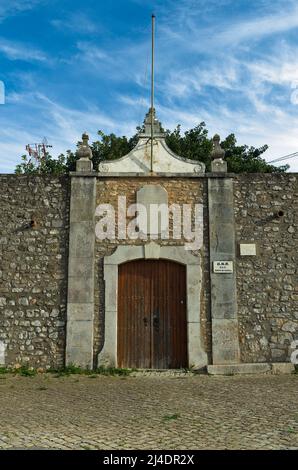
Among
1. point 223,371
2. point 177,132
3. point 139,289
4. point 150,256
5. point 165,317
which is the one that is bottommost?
point 223,371

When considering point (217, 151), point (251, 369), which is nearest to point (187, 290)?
point (251, 369)

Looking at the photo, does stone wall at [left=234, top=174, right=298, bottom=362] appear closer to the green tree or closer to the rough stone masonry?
the rough stone masonry

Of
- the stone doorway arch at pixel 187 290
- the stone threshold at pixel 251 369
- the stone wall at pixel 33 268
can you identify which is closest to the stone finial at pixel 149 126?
the stone wall at pixel 33 268

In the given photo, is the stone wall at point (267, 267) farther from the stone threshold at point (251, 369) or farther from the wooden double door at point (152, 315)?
the wooden double door at point (152, 315)

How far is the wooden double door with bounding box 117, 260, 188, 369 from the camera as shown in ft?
26.1

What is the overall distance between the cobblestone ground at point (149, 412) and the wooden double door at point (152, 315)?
677 mm

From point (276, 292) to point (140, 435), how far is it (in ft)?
16.1

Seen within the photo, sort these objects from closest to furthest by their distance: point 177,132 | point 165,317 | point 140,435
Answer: point 140,435
point 165,317
point 177,132

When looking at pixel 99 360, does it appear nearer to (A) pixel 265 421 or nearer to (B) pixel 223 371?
(B) pixel 223 371

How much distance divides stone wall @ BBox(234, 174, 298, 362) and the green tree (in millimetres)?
8722

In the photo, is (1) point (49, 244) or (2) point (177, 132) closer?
(1) point (49, 244)
